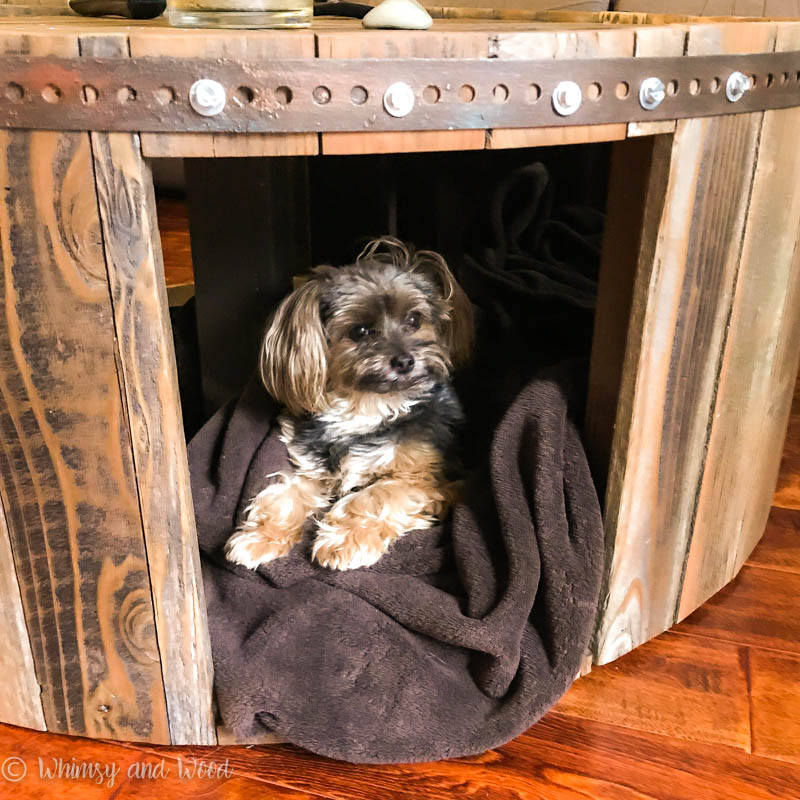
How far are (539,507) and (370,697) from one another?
322 mm

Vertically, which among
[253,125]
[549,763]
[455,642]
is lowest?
[549,763]

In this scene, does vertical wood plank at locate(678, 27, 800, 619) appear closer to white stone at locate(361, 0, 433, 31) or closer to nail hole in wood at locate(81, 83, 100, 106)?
white stone at locate(361, 0, 433, 31)

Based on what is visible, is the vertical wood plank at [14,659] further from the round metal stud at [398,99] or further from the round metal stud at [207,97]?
the round metal stud at [398,99]

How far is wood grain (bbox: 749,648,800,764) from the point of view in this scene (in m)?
1.07

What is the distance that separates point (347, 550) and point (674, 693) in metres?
0.49

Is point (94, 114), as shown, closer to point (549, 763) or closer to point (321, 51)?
point (321, 51)

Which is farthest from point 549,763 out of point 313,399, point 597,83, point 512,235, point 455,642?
point 512,235

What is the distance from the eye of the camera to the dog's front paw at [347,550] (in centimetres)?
119

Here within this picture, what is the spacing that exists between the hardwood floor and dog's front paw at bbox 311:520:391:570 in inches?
10.0

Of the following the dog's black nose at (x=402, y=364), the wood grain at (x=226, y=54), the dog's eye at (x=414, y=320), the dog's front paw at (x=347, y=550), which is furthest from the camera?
the dog's eye at (x=414, y=320)

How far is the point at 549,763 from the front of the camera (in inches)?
41.1

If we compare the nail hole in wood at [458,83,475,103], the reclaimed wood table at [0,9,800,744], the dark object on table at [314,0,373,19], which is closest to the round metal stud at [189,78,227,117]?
the reclaimed wood table at [0,9,800,744]

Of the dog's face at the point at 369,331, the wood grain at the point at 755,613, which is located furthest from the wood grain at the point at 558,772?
the dog's face at the point at 369,331

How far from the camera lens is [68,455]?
0.89 m
